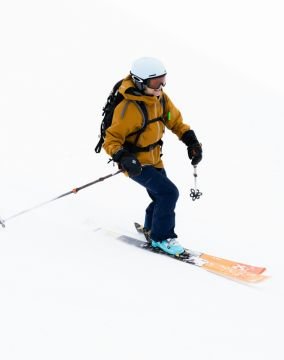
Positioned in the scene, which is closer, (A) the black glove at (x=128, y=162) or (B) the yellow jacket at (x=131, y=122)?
(A) the black glove at (x=128, y=162)

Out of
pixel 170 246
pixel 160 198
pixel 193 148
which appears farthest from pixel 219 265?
pixel 193 148

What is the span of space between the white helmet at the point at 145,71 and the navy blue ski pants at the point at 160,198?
1.04 m

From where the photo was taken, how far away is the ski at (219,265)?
4910mm

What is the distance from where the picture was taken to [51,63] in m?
16.7

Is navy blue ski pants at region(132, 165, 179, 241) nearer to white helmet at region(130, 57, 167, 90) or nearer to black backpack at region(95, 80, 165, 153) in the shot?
black backpack at region(95, 80, 165, 153)

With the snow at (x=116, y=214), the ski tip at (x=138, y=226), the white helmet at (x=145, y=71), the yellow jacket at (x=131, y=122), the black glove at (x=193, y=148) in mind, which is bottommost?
the ski tip at (x=138, y=226)

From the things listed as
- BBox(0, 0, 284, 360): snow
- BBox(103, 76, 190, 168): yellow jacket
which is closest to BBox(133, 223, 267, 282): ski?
BBox(0, 0, 284, 360): snow

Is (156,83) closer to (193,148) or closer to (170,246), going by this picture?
(193,148)

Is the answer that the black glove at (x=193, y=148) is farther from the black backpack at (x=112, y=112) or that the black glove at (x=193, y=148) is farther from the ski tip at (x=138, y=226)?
the ski tip at (x=138, y=226)

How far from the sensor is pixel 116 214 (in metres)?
7.19

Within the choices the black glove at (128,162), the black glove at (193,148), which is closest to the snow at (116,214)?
the black glove at (128,162)

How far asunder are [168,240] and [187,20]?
3759 centimetres

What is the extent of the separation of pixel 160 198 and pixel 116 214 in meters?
1.68

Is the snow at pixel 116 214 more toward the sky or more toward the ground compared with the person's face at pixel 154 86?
more toward the ground
